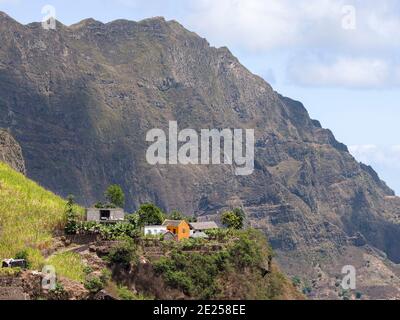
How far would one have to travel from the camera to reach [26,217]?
110m

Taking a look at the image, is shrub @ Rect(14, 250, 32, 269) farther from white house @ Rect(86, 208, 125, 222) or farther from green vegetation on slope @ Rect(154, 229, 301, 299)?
white house @ Rect(86, 208, 125, 222)

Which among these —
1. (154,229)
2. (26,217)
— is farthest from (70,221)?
(154,229)

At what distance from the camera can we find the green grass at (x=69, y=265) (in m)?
96.4

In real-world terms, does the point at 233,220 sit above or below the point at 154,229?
above

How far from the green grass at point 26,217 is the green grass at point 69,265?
1.90 meters

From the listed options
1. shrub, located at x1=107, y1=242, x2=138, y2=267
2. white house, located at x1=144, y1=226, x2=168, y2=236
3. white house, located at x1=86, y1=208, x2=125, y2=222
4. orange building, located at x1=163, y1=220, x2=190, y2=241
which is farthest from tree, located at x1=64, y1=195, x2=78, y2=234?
orange building, located at x1=163, y1=220, x2=190, y2=241

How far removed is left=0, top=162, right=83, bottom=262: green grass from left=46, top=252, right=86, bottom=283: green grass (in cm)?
190

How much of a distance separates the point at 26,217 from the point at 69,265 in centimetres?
1245

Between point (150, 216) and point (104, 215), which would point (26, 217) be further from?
point (150, 216)

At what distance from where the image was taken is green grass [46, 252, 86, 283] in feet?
316
